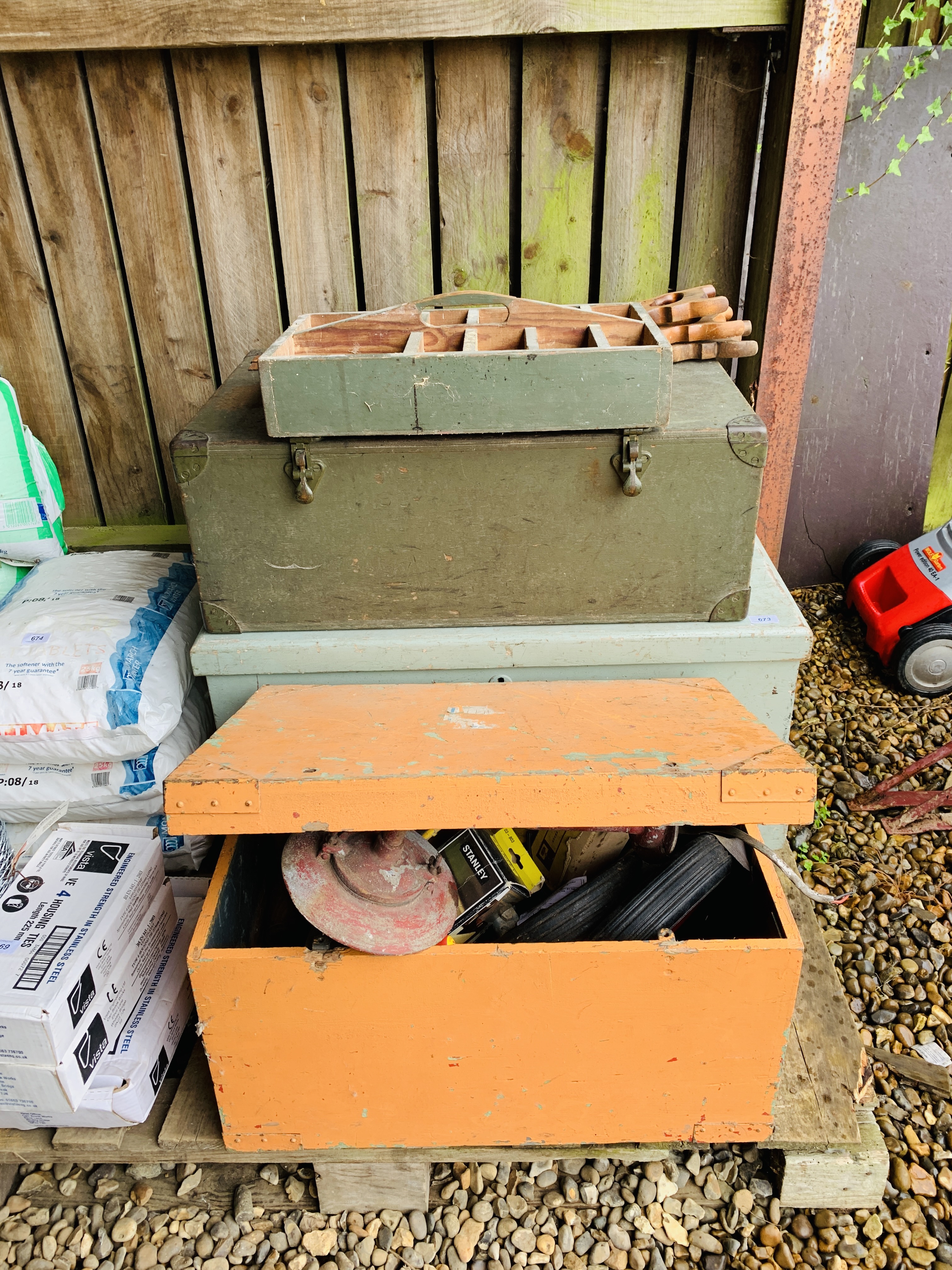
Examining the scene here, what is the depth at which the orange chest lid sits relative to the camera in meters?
1.50

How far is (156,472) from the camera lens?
8.93 feet

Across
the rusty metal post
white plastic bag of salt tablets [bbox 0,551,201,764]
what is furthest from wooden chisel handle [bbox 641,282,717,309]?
white plastic bag of salt tablets [bbox 0,551,201,764]

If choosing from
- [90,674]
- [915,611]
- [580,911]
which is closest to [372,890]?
[580,911]

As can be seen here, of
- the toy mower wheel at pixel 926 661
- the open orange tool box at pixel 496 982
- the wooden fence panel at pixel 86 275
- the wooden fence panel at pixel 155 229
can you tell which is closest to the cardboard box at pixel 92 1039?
the open orange tool box at pixel 496 982

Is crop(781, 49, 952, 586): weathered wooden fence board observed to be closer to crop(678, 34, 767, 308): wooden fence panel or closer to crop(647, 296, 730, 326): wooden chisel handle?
crop(678, 34, 767, 308): wooden fence panel

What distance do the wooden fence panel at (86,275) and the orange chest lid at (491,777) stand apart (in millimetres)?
1332

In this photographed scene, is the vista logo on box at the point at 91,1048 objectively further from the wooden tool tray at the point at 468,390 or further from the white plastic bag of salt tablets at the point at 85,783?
the wooden tool tray at the point at 468,390

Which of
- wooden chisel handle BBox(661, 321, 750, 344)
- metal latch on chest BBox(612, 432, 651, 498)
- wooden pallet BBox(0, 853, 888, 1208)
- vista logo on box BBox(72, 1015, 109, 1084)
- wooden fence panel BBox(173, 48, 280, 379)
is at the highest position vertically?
wooden fence panel BBox(173, 48, 280, 379)

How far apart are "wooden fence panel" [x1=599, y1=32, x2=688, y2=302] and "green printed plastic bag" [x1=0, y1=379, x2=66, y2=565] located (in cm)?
159

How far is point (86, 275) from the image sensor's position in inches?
97.5

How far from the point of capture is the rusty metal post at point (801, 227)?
81.0 inches

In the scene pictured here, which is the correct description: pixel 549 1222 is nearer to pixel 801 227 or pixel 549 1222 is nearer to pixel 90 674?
pixel 90 674

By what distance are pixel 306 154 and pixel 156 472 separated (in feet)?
3.26

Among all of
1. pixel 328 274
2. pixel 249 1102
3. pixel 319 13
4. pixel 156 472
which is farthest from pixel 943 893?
pixel 319 13
